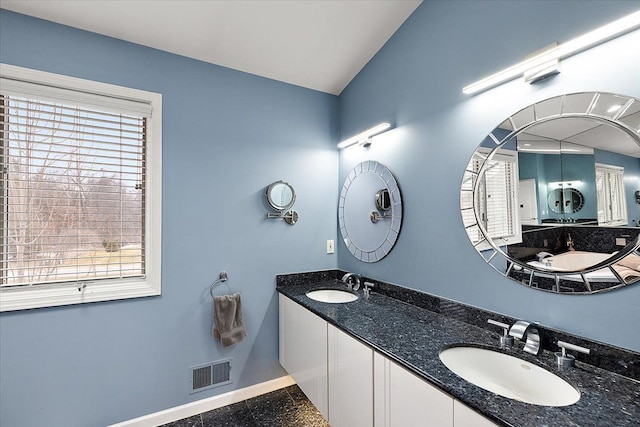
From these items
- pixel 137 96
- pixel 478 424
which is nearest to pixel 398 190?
pixel 478 424

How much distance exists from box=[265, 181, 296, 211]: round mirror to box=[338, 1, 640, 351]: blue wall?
0.65 metres

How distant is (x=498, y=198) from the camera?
1409 millimetres

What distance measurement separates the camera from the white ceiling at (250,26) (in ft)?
5.42

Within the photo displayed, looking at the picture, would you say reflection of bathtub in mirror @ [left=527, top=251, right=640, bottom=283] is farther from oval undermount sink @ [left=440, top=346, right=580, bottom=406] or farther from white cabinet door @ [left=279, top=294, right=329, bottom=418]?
white cabinet door @ [left=279, top=294, right=329, bottom=418]

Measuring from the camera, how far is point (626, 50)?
3.31ft

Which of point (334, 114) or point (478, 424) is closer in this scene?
point (478, 424)

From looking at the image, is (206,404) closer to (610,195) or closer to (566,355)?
(566,355)

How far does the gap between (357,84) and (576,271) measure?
6.34 ft

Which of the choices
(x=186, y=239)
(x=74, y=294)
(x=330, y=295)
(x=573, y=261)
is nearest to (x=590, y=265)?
(x=573, y=261)

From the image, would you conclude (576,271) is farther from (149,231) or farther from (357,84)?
(149,231)

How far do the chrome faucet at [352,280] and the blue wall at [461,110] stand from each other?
10 cm

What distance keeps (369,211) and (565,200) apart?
1.20m

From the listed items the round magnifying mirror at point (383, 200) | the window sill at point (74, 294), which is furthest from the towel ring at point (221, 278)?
the round magnifying mirror at point (383, 200)

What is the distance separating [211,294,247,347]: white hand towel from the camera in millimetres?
2000
